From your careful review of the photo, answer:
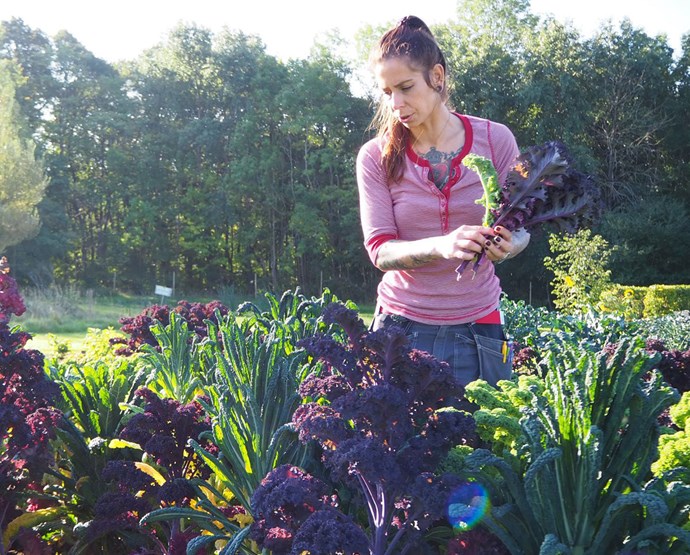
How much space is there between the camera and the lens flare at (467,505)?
4.69ft

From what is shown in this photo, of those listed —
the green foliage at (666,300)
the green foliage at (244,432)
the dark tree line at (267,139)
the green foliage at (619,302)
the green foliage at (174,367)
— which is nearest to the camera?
the green foliage at (244,432)

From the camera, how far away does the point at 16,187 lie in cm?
2817

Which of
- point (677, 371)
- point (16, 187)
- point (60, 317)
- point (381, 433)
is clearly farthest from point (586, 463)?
point (16, 187)

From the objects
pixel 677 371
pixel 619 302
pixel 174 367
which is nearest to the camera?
pixel 677 371

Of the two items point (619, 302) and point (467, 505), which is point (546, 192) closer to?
point (467, 505)

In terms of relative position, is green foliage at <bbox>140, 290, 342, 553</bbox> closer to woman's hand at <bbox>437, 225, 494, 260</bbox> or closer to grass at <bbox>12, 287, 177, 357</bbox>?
woman's hand at <bbox>437, 225, 494, 260</bbox>

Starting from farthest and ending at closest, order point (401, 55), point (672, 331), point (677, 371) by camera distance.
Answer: point (672, 331)
point (677, 371)
point (401, 55)

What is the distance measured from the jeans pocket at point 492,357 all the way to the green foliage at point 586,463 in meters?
0.84

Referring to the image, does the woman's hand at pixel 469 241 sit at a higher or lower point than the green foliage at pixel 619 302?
higher

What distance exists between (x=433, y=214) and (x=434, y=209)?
20 millimetres

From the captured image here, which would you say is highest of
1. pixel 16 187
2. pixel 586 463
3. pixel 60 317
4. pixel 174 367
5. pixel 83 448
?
pixel 16 187

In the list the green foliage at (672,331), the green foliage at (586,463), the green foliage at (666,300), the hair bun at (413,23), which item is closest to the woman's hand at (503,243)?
the green foliage at (586,463)

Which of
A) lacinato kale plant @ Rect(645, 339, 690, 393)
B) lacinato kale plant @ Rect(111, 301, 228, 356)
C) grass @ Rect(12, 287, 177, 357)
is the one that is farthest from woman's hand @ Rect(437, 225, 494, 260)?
grass @ Rect(12, 287, 177, 357)

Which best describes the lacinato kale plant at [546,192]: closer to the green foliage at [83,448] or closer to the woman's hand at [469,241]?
the woman's hand at [469,241]
